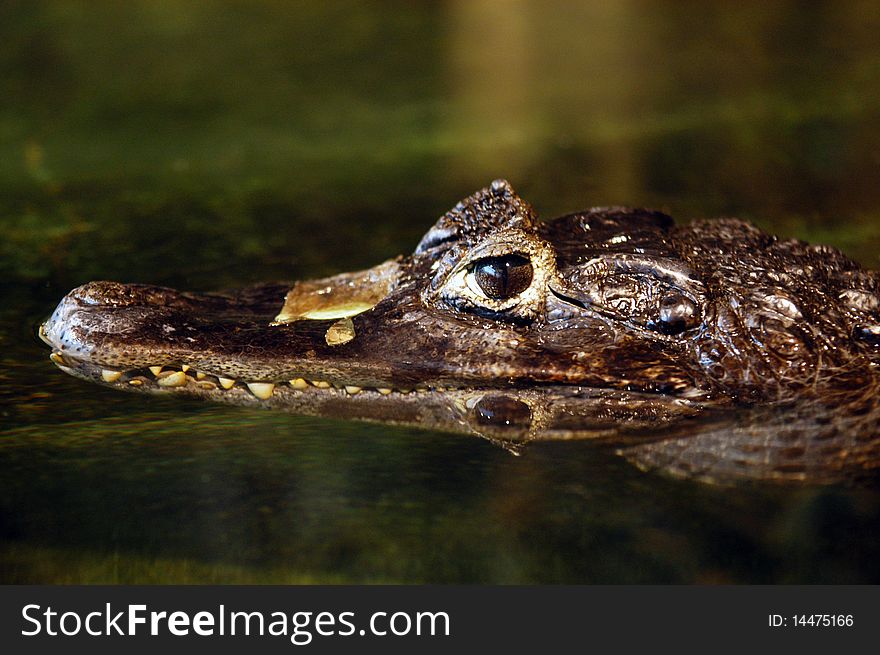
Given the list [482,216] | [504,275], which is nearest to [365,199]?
[482,216]

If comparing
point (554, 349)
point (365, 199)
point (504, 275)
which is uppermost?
point (365, 199)

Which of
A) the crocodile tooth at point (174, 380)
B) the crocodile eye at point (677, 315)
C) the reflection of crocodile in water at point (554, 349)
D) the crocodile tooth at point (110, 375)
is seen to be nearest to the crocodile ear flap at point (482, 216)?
the reflection of crocodile in water at point (554, 349)

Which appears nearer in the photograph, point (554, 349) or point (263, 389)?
point (263, 389)

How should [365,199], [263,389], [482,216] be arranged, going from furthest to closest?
[365,199]
[482,216]
[263,389]

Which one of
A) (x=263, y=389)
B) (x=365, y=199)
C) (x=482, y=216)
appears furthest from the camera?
(x=365, y=199)

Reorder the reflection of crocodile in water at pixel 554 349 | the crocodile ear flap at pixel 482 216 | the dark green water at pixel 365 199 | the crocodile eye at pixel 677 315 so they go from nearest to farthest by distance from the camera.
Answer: the dark green water at pixel 365 199
the reflection of crocodile in water at pixel 554 349
the crocodile eye at pixel 677 315
the crocodile ear flap at pixel 482 216

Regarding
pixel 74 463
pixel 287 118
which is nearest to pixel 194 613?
pixel 74 463

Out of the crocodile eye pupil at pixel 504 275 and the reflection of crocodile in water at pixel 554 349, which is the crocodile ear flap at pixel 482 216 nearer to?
the reflection of crocodile in water at pixel 554 349

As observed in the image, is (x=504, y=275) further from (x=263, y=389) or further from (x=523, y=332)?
(x=263, y=389)
